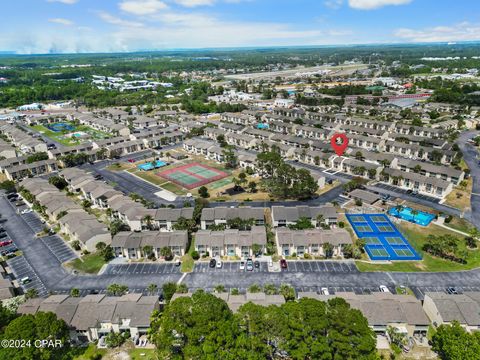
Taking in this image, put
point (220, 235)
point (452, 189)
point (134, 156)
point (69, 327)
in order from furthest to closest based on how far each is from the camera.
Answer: point (134, 156), point (452, 189), point (220, 235), point (69, 327)

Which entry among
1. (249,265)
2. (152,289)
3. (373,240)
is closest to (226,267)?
(249,265)

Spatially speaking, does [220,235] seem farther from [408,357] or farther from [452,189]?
[452,189]

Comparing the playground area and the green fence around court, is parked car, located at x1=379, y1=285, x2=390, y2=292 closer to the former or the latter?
the green fence around court

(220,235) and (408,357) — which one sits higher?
(220,235)

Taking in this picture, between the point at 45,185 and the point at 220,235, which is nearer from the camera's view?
the point at 220,235

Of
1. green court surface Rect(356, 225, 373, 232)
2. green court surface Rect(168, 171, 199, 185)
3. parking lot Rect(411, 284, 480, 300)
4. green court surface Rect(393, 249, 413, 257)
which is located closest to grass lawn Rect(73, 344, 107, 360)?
parking lot Rect(411, 284, 480, 300)

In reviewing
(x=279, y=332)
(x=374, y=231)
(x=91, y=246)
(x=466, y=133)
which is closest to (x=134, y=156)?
(x=91, y=246)

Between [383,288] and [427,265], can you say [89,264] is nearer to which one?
[383,288]

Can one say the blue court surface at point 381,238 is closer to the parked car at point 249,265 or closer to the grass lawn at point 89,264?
the parked car at point 249,265
